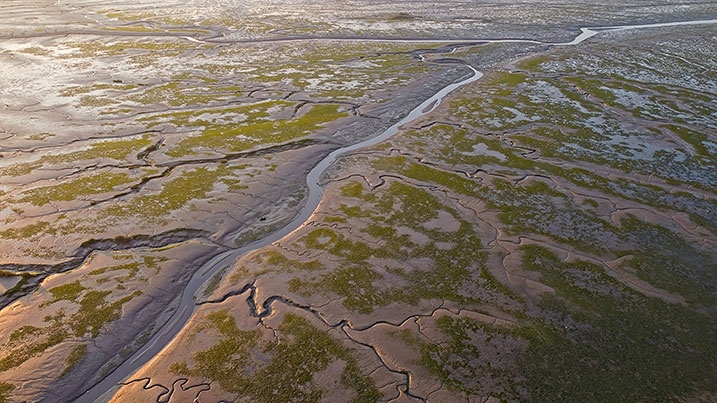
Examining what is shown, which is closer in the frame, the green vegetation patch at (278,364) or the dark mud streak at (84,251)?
the green vegetation patch at (278,364)

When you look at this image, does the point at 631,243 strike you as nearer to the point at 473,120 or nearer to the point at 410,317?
the point at 410,317

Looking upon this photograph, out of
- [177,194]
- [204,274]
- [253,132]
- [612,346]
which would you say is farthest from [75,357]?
[253,132]

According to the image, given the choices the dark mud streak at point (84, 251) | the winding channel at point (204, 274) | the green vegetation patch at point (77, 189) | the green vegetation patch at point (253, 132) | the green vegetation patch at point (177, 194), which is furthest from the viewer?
the green vegetation patch at point (253, 132)

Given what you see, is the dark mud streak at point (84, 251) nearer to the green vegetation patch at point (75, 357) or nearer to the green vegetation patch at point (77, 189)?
the green vegetation patch at point (75, 357)

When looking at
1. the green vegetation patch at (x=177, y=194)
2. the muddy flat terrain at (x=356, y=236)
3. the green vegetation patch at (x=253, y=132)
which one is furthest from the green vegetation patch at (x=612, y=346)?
the green vegetation patch at (x=253, y=132)

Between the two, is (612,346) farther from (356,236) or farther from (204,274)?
(204,274)

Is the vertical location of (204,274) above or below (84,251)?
below

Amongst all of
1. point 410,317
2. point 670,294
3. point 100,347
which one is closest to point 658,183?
point 670,294
